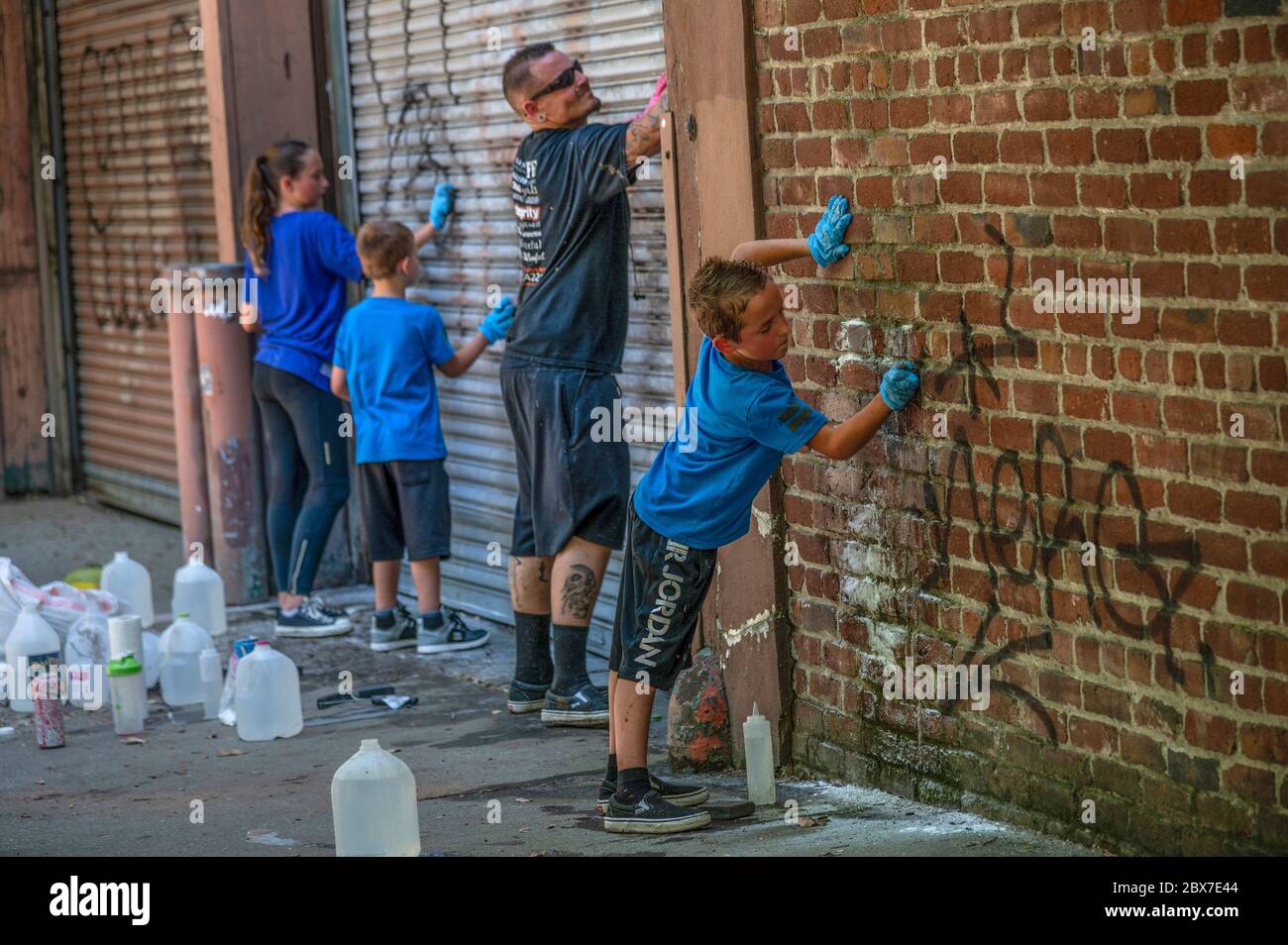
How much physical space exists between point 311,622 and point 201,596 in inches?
21.4

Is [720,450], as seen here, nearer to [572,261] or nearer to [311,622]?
[572,261]

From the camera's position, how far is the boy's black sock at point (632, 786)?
505 cm

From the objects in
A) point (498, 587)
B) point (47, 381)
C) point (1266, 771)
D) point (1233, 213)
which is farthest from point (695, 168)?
point (47, 381)

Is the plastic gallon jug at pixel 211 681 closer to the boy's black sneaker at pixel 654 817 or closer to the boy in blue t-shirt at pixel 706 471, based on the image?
the boy in blue t-shirt at pixel 706 471

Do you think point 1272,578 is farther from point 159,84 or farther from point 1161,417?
point 159,84

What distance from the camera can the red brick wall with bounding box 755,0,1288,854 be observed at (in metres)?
3.82

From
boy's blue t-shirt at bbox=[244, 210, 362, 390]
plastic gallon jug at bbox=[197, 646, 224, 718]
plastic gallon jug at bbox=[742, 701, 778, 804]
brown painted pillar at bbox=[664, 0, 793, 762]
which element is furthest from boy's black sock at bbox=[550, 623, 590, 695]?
boy's blue t-shirt at bbox=[244, 210, 362, 390]

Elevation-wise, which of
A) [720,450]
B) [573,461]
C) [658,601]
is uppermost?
[720,450]

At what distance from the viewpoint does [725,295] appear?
4.68 meters

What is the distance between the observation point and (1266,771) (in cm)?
386

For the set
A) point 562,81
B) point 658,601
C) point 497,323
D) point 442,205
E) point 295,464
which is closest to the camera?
point 658,601

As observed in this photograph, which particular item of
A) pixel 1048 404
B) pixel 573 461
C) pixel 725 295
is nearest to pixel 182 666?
pixel 573 461

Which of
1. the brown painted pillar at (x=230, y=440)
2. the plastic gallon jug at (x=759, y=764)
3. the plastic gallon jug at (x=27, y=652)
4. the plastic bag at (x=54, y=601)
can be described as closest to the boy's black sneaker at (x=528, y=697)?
the plastic gallon jug at (x=759, y=764)

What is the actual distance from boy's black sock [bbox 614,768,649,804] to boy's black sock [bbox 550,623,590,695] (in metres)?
1.33
